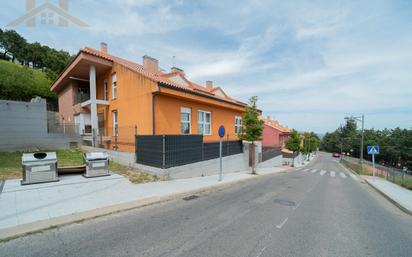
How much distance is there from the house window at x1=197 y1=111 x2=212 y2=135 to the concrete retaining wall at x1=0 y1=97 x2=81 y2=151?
11414mm

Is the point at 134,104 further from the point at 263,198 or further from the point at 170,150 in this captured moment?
the point at 263,198

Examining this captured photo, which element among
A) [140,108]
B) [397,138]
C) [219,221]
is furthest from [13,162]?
[397,138]

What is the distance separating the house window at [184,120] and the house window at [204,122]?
114 cm

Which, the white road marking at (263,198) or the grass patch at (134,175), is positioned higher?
the grass patch at (134,175)

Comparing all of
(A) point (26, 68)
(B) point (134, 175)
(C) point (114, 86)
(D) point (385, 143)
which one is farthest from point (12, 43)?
(D) point (385, 143)

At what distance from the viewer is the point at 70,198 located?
547cm

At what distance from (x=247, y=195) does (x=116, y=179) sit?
18.9 feet

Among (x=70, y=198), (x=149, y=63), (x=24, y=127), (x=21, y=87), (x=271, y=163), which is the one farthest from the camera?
→ (x=271, y=163)

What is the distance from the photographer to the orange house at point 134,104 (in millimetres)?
10734

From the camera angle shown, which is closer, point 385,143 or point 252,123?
point 252,123

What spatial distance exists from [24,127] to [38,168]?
909 centimetres

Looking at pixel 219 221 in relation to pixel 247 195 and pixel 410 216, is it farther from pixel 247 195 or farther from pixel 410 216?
pixel 410 216

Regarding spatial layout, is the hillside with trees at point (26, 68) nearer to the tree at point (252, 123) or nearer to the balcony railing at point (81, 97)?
the balcony railing at point (81, 97)

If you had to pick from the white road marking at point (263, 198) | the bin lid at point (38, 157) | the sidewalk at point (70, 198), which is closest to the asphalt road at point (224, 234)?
the sidewalk at point (70, 198)
